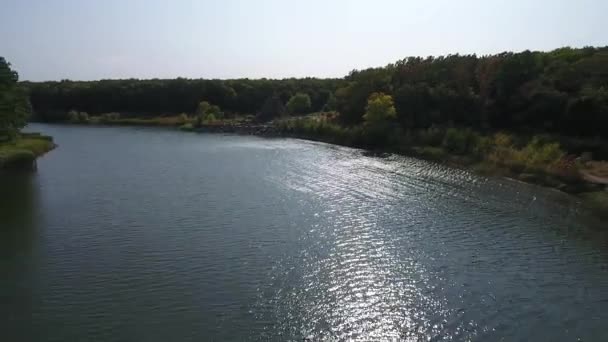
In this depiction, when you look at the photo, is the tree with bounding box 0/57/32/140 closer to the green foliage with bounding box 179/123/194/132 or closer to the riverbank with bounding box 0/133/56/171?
the riverbank with bounding box 0/133/56/171

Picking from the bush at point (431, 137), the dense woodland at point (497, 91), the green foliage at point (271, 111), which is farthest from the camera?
the green foliage at point (271, 111)

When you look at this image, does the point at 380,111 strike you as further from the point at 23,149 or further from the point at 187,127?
the point at 187,127

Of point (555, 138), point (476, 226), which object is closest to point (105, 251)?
point (476, 226)

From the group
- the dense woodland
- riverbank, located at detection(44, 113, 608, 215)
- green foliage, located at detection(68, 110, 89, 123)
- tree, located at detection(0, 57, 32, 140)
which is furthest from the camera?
green foliage, located at detection(68, 110, 89, 123)

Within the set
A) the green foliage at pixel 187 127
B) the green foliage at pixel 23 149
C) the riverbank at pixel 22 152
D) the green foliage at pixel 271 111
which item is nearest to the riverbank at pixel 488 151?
the green foliage at pixel 271 111

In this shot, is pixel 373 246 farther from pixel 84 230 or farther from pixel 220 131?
pixel 220 131

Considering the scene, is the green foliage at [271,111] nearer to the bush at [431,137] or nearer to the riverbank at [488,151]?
the riverbank at [488,151]

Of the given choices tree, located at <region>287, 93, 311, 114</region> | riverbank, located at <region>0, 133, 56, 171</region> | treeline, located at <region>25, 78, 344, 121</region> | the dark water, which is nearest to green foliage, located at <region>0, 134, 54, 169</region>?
riverbank, located at <region>0, 133, 56, 171</region>
